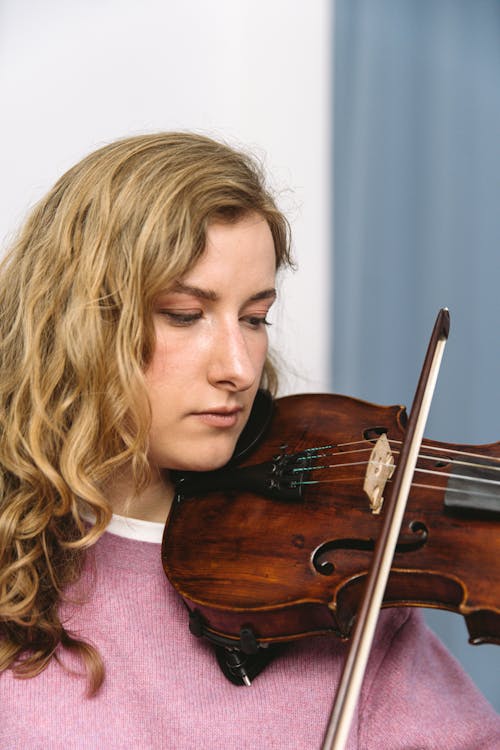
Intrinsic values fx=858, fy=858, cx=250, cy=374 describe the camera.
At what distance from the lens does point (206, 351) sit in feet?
3.26

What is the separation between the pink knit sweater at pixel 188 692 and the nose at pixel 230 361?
250 millimetres

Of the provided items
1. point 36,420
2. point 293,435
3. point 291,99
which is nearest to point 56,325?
point 36,420

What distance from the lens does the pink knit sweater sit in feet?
3.21

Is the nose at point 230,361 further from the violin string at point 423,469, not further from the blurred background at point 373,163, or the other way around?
the blurred background at point 373,163

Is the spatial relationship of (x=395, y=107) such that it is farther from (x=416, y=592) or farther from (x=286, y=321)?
(x=416, y=592)

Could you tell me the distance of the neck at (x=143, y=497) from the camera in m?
1.12

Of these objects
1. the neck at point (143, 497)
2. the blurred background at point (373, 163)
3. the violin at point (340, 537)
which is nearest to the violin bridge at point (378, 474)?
the violin at point (340, 537)

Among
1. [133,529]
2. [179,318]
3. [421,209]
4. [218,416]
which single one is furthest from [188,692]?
[421,209]

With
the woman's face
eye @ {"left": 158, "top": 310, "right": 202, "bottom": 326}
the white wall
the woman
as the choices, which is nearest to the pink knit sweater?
the woman

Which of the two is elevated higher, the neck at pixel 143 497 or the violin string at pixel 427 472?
A: the violin string at pixel 427 472

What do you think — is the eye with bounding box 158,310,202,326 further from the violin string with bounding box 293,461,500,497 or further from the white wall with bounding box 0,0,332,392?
the white wall with bounding box 0,0,332,392

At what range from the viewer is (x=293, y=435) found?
117cm

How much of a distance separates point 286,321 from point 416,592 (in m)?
0.98

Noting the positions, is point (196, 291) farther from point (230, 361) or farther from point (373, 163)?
point (373, 163)
